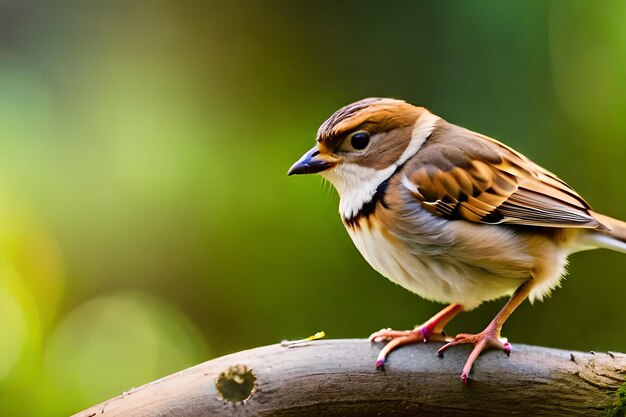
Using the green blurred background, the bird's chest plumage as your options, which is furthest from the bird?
the green blurred background

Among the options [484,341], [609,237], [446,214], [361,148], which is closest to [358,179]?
[361,148]

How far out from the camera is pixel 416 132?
245cm

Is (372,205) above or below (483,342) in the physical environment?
above

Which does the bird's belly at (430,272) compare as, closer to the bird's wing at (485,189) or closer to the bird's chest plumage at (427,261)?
the bird's chest plumage at (427,261)

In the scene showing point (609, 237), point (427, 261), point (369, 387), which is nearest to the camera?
point (369, 387)

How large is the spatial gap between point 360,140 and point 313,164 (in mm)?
163

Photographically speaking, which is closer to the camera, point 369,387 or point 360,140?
point 369,387

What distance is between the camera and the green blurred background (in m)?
3.46

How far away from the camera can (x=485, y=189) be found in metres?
2.34

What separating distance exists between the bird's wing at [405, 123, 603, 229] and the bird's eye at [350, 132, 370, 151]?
0.16m

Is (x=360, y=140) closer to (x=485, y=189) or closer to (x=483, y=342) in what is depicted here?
(x=485, y=189)

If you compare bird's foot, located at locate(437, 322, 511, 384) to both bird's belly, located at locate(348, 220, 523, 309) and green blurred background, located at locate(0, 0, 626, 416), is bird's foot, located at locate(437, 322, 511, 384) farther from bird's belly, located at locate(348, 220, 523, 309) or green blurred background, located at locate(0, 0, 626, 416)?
green blurred background, located at locate(0, 0, 626, 416)

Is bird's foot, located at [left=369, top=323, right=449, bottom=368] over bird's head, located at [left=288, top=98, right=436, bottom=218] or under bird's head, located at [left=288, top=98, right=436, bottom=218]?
under

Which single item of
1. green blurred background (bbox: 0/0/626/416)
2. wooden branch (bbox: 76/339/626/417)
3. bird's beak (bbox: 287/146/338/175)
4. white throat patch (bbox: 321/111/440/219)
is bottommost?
wooden branch (bbox: 76/339/626/417)
